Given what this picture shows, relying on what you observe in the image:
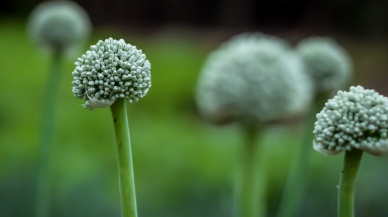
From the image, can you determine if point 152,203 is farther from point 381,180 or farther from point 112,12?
point 112,12

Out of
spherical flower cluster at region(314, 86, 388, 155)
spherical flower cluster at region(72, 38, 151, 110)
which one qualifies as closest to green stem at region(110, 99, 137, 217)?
spherical flower cluster at region(72, 38, 151, 110)

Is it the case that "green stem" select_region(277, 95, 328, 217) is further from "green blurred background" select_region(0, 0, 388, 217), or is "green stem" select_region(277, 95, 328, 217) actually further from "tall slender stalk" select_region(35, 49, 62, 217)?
"tall slender stalk" select_region(35, 49, 62, 217)

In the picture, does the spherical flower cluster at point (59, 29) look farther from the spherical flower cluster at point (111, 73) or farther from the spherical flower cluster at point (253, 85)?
the spherical flower cluster at point (111, 73)

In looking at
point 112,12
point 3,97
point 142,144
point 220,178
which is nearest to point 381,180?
point 220,178

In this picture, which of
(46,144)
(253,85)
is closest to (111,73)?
(253,85)

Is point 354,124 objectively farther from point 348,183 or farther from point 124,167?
point 124,167

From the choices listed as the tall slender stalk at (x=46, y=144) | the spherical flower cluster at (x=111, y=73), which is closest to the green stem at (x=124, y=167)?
the spherical flower cluster at (x=111, y=73)
